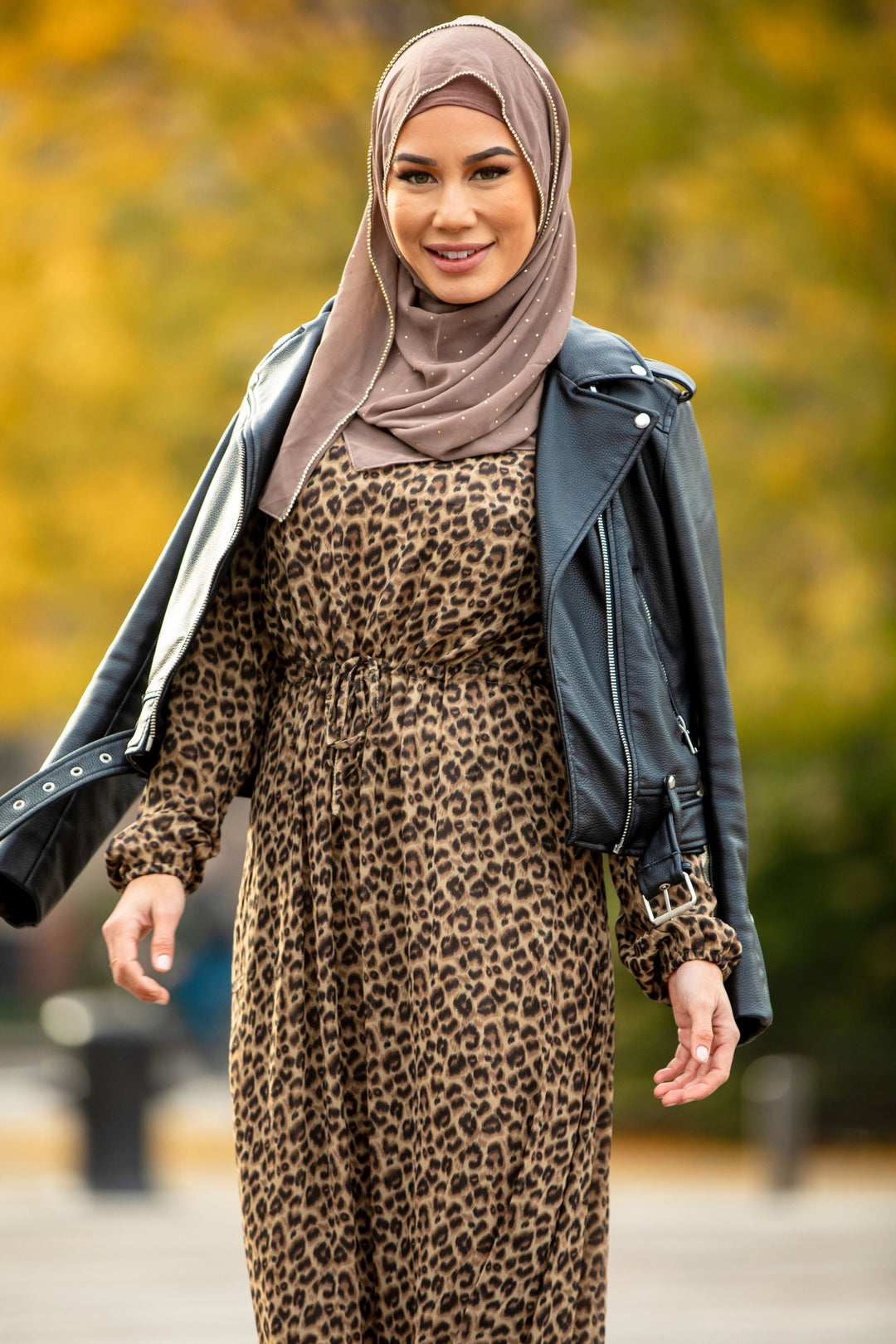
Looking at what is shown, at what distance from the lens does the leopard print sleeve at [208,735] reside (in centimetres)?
270

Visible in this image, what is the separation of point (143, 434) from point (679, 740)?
11.3 m

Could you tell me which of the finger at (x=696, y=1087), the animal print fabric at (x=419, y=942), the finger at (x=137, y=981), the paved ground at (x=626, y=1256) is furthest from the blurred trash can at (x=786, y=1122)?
the finger at (x=137, y=981)

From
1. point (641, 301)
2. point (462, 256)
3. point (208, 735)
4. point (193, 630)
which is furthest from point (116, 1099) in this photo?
point (462, 256)

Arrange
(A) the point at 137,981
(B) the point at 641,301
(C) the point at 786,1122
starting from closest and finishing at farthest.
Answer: (A) the point at 137,981 → (C) the point at 786,1122 → (B) the point at 641,301

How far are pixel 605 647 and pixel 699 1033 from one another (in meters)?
0.54

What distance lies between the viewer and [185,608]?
2736mm

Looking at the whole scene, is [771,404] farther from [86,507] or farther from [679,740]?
[679,740]

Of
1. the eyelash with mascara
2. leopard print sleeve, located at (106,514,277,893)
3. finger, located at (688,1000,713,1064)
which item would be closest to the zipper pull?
finger, located at (688,1000,713,1064)

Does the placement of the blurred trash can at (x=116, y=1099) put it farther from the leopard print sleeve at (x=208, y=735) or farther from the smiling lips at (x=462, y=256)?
the smiling lips at (x=462, y=256)

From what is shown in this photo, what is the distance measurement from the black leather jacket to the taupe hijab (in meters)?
0.05

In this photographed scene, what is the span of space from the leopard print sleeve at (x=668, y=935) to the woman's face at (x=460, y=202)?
858 millimetres

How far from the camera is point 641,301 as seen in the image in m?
13.4

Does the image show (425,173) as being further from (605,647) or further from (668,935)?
(668,935)

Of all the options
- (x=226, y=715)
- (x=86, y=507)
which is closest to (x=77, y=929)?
(x=86, y=507)
